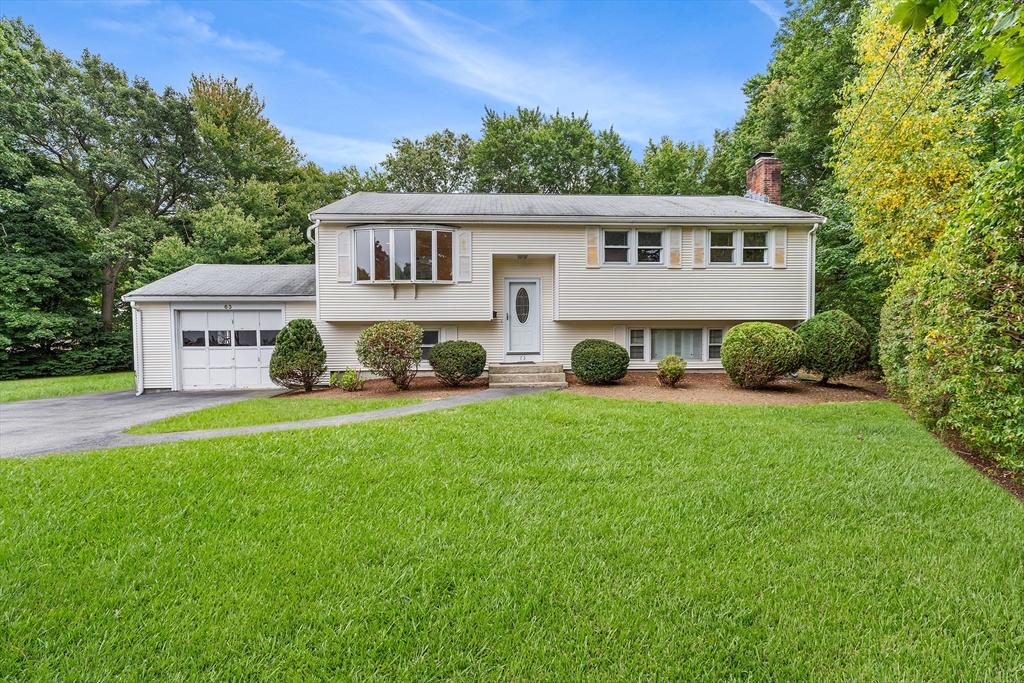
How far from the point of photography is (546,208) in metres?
12.7

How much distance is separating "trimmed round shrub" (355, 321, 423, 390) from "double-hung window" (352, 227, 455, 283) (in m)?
1.72

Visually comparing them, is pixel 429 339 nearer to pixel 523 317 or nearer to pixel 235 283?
pixel 523 317

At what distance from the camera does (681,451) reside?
18.0ft

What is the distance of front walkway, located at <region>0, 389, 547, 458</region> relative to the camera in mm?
6047

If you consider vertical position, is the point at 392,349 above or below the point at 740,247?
below

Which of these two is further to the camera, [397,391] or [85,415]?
[397,391]

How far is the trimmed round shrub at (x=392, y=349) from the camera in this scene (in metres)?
10.0

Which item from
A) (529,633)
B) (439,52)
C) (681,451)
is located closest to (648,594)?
(529,633)

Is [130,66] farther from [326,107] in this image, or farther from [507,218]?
[507,218]

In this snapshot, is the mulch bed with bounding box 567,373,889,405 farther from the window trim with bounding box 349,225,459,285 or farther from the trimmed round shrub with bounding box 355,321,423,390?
the window trim with bounding box 349,225,459,285

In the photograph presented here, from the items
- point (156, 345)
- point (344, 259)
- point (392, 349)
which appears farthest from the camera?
point (156, 345)

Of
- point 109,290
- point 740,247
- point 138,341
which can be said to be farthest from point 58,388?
point 740,247

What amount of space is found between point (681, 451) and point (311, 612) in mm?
4364

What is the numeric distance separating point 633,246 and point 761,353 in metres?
4.37
